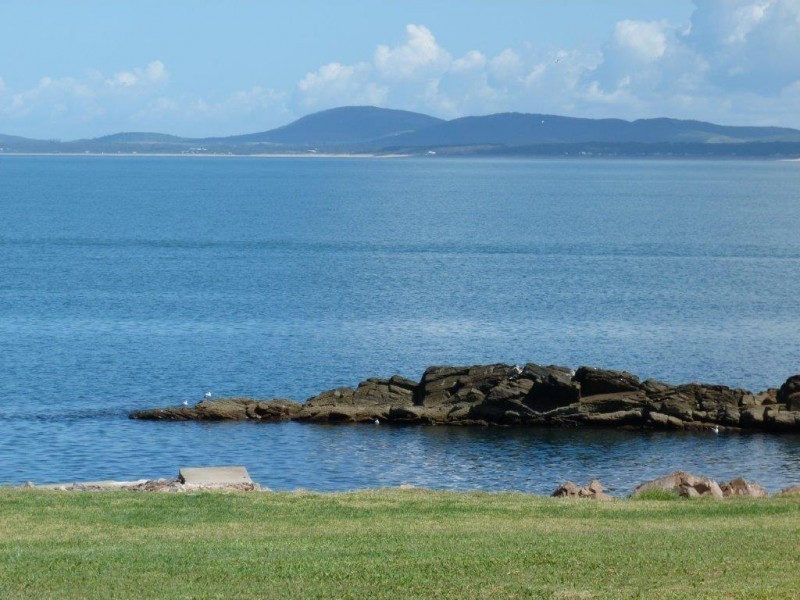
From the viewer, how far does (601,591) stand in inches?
573

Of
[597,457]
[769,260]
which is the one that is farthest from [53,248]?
[597,457]

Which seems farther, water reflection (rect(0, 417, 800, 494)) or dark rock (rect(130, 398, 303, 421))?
dark rock (rect(130, 398, 303, 421))

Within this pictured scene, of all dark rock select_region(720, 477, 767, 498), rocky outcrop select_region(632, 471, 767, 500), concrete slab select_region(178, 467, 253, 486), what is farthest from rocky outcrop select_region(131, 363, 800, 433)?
rocky outcrop select_region(632, 471, 767, 500)

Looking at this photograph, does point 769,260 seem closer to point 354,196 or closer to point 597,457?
point 597,457

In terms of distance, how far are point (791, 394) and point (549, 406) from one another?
821cm

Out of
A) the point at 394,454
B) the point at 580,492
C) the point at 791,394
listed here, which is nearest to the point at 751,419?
the point at 791,394

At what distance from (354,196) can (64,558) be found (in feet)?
583

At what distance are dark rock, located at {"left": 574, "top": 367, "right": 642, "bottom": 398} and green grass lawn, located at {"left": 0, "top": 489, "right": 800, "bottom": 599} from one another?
20768 millimetres

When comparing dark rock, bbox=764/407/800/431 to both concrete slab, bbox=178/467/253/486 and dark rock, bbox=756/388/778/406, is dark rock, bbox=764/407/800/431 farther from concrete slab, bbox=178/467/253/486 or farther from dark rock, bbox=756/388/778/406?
concrete slab, bbox=178/467/253/486

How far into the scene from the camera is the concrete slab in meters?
27.3

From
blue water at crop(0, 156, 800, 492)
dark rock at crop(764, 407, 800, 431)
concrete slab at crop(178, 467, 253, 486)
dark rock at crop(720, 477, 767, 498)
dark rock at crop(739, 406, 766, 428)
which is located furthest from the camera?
dark rock at crop(739, 406, 766, 428)

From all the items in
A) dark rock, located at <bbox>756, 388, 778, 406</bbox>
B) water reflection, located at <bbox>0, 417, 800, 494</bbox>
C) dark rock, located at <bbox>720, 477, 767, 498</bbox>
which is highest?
dark rock, located at <bbox>720, 477, 767, 498</bbox>

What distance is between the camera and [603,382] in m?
43.9

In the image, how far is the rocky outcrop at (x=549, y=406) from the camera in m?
42.6
